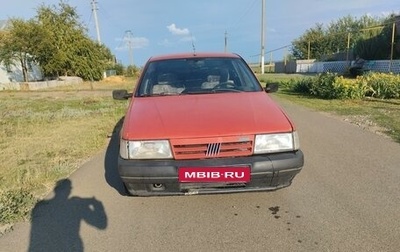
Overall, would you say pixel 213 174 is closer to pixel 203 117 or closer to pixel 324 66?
pixel 203 117

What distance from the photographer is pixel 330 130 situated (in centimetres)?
716

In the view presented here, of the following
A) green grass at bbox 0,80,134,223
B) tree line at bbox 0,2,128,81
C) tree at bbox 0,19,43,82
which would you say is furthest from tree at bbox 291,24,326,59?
green grass at bbox 0,80,134,223

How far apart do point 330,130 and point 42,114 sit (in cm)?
849

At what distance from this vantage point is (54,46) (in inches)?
1278

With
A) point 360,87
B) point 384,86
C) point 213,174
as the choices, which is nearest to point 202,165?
point 213,174

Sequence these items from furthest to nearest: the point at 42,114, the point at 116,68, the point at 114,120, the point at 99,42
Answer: the point at 116,68, the point at 99,42, the point at 42,114, the point at 114,120

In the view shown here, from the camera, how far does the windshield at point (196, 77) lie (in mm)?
4488

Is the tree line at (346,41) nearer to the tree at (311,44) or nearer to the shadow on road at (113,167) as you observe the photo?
the tree at (311,44)

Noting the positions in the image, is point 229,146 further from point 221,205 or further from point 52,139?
point 52,139

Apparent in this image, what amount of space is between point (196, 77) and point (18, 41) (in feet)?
90.7

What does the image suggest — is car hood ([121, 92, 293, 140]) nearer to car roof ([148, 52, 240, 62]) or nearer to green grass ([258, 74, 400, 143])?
car roof ([148, 52, 240, 62])

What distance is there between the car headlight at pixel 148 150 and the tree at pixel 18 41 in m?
28.5

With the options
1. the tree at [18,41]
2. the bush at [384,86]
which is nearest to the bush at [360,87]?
the bush at [384,86]

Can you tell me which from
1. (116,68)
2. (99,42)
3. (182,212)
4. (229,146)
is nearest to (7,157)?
(182,212)
